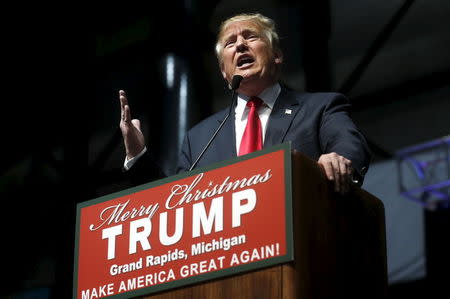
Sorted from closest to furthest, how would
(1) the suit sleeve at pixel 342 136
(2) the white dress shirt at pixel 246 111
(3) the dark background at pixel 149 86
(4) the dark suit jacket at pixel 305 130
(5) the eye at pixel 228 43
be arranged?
1. (1) the suit sleeve at pixel 342 136
2. (4) the dark suit jacket at pixel 305 130
3. (2) the white dress shirt at pixel 246 111
4. (5) the eye at pixel 228 43
5. (3) the dark background at pixel 149 86

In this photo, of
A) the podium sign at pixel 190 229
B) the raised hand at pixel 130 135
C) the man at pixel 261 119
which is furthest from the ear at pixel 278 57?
the podium sign at pixel 190 229

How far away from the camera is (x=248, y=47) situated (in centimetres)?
239

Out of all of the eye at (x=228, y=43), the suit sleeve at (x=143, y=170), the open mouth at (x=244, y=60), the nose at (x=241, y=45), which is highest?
the eye at (x=228, y=43)

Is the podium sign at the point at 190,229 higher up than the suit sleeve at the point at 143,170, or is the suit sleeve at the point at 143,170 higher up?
the suit sleeve at the point at 143,170

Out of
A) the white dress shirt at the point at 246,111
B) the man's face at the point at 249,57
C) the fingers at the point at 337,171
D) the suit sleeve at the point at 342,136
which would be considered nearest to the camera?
the fingers at the point at 337,171

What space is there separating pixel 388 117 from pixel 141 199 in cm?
420

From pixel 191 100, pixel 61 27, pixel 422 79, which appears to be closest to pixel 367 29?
pixel 422 79

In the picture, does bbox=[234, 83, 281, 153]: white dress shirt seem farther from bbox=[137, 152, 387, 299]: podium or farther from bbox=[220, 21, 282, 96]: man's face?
bbox=[137, 152, 387, 299]: podium

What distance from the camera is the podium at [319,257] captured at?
161 cm

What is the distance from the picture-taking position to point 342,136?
6.79 ft

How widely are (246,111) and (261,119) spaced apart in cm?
7

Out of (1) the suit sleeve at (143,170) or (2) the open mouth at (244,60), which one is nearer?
(1) the suit sleeve at (143,170)

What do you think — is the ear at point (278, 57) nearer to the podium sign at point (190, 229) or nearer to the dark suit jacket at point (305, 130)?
the dark suit jacket at point (305, 130)

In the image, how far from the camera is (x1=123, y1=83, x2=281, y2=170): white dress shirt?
2.20 metres
